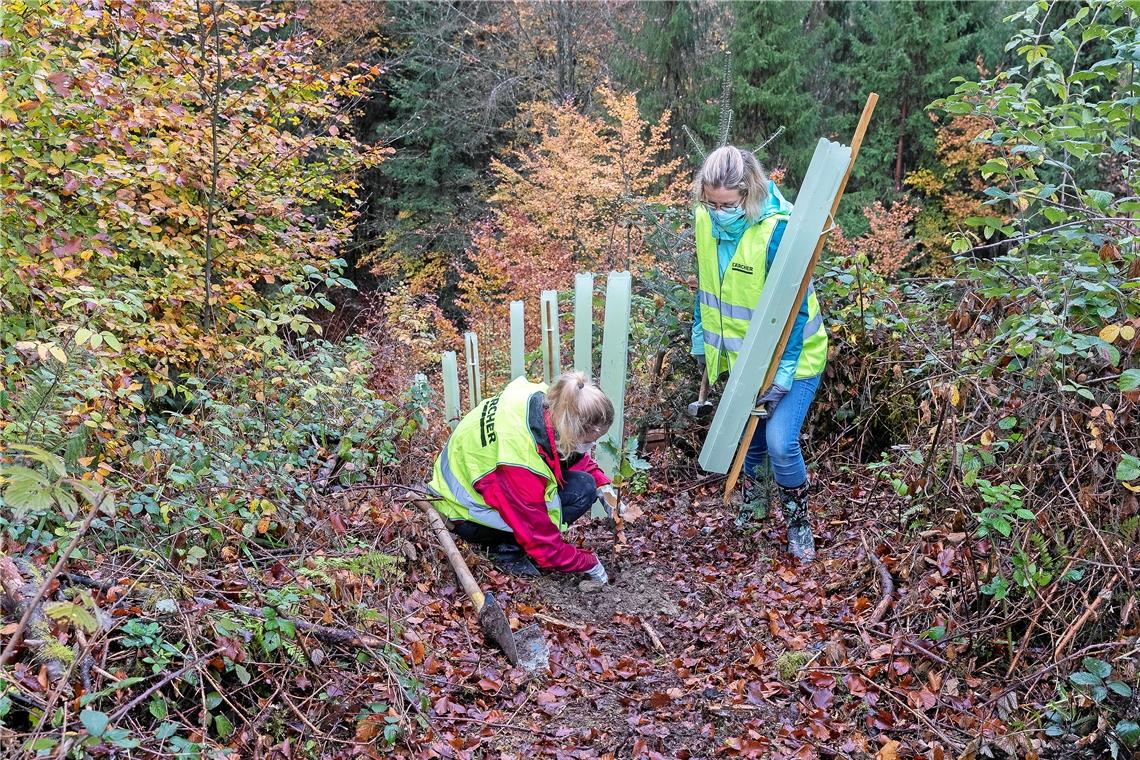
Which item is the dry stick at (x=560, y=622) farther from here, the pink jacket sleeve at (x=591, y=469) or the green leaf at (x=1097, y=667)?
the green leaf at (x=1097, y=667)

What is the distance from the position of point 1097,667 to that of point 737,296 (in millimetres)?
2309

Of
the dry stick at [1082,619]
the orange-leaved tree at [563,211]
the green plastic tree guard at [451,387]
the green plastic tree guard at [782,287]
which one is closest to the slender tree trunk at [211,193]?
the green plastic tree guard at [451,387]

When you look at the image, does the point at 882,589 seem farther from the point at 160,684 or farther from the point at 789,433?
the point at 160,684

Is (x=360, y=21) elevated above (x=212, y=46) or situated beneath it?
elevated above

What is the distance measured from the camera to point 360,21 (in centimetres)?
1780

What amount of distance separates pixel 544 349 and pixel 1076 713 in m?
3.20

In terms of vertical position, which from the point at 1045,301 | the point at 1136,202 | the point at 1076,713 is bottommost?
the point at 1076,713

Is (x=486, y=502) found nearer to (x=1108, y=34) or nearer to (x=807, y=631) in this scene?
(x=807, y=631)

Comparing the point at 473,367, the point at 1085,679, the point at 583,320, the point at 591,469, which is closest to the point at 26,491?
the point at 591,469

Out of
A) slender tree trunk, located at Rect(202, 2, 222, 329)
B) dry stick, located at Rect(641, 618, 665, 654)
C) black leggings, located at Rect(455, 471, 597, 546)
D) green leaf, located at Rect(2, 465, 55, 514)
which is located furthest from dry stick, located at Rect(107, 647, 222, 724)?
slender tree trunk, located at Rect(202, 2, 222, 329)

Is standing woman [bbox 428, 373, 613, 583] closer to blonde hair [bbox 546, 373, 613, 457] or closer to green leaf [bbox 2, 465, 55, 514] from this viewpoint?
blonde hair [bbox 546, 373, 613, 457]

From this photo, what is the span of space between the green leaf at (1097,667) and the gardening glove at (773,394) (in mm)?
1859

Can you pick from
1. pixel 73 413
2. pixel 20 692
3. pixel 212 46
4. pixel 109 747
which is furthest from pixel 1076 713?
pixel 212 46

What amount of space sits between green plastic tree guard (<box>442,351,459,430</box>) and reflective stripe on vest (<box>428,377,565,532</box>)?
1.24 meters
